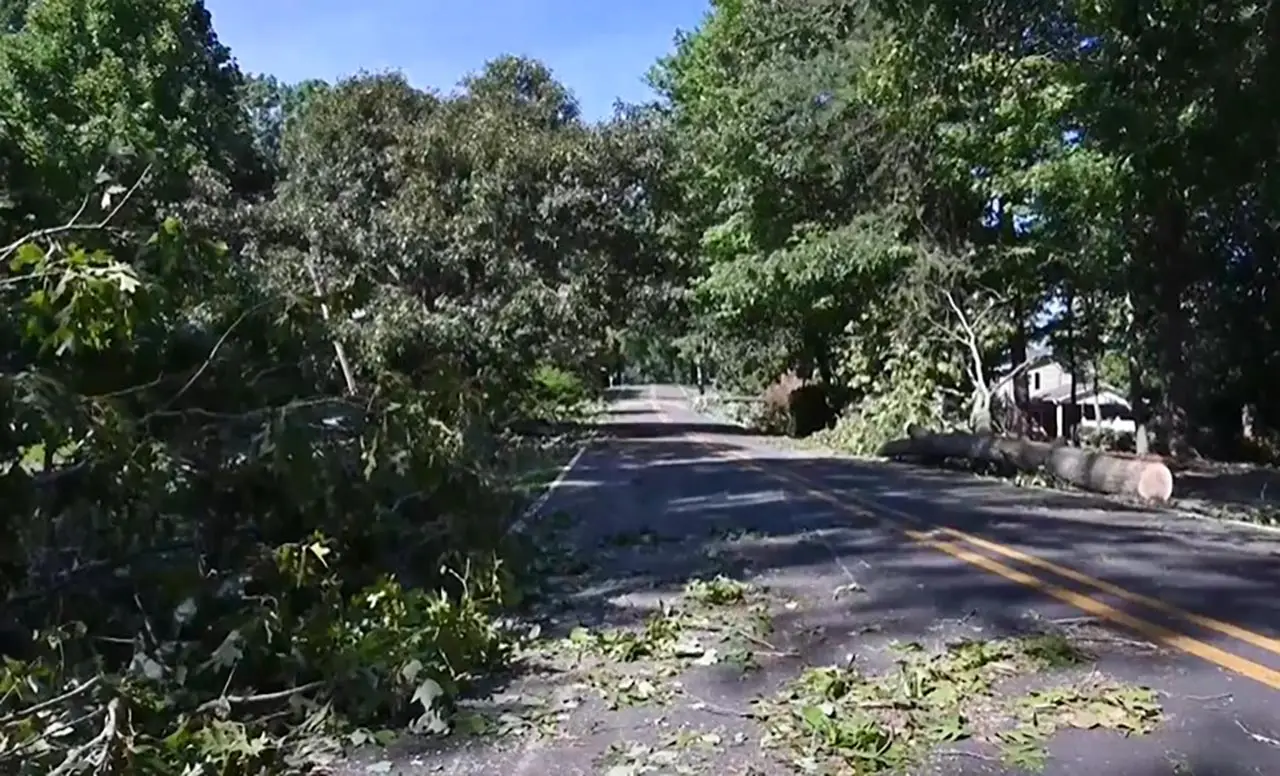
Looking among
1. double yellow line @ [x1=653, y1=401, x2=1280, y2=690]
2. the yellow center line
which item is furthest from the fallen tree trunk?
the yellow center line

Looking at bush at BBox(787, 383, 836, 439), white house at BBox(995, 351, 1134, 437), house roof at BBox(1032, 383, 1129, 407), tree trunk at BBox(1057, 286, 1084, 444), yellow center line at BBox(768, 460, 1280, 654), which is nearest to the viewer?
yellow center line at BBox(768, 460, 1280, 654)

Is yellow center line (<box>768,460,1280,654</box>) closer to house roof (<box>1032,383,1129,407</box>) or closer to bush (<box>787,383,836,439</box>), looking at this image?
bush (<box>787,383,836,439</box>)

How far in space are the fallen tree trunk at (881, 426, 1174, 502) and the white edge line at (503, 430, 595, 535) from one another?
6.42 metres

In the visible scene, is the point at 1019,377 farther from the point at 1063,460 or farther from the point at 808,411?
the point at 808,411

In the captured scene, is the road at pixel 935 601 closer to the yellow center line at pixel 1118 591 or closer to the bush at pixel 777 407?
the yellow center line at pixel 1118 591

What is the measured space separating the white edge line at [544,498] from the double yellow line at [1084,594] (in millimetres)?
3316

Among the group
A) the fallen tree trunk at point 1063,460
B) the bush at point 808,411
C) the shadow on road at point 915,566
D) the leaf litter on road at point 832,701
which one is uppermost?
the bush at point 808,411

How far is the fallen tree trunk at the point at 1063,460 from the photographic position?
14680 millimetres

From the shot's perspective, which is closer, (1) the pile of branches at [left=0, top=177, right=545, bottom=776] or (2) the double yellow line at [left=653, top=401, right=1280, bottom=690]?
(1) the pile of branches at [left=0, top=177, right=545, bottom=776]

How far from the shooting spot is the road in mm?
4996

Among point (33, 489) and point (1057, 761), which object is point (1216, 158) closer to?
point (1057, 761)

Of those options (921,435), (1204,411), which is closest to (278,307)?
(921,435)

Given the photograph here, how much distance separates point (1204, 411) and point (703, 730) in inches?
885

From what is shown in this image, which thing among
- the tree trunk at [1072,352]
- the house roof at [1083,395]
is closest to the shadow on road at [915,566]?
the tree trunk at [1072,352]
